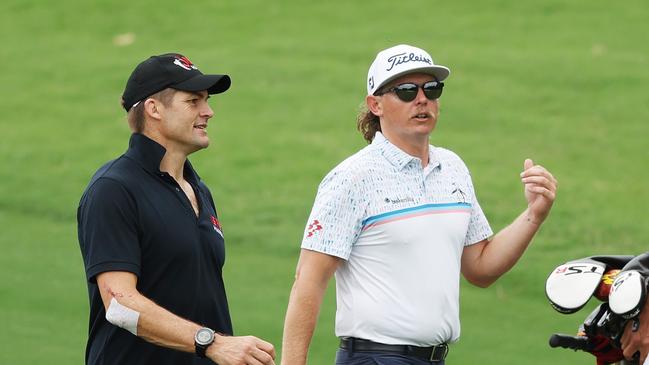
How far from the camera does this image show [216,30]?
85.6 feet

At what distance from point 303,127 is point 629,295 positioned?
642 inches

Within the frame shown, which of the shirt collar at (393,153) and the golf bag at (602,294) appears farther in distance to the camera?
the shirt collar at (393,153)

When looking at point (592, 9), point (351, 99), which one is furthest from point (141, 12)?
point (592, 9)

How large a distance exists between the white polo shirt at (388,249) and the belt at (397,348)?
0.03 meters

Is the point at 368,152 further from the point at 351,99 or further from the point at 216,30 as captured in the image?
the point at 216,30

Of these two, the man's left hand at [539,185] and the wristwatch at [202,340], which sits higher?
the man's left hand at [539,185]

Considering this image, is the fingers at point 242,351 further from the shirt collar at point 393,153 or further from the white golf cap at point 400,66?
the white golf cap at point 400,66

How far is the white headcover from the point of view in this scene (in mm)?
4934

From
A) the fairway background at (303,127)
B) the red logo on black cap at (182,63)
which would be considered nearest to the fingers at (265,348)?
the red logo on black cap at (182,63)

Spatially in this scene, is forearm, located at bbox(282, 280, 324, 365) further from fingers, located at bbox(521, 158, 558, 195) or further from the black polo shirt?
fingers, located at bbox(521, 158, 558, 195)

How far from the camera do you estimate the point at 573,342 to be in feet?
16.9

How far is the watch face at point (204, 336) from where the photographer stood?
5125mm

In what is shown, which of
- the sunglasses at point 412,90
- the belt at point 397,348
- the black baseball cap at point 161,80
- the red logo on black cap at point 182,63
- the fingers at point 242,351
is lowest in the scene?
the fingers at point 242,351

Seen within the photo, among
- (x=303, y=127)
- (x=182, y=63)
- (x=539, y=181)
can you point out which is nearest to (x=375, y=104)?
(x=539, y=181)
